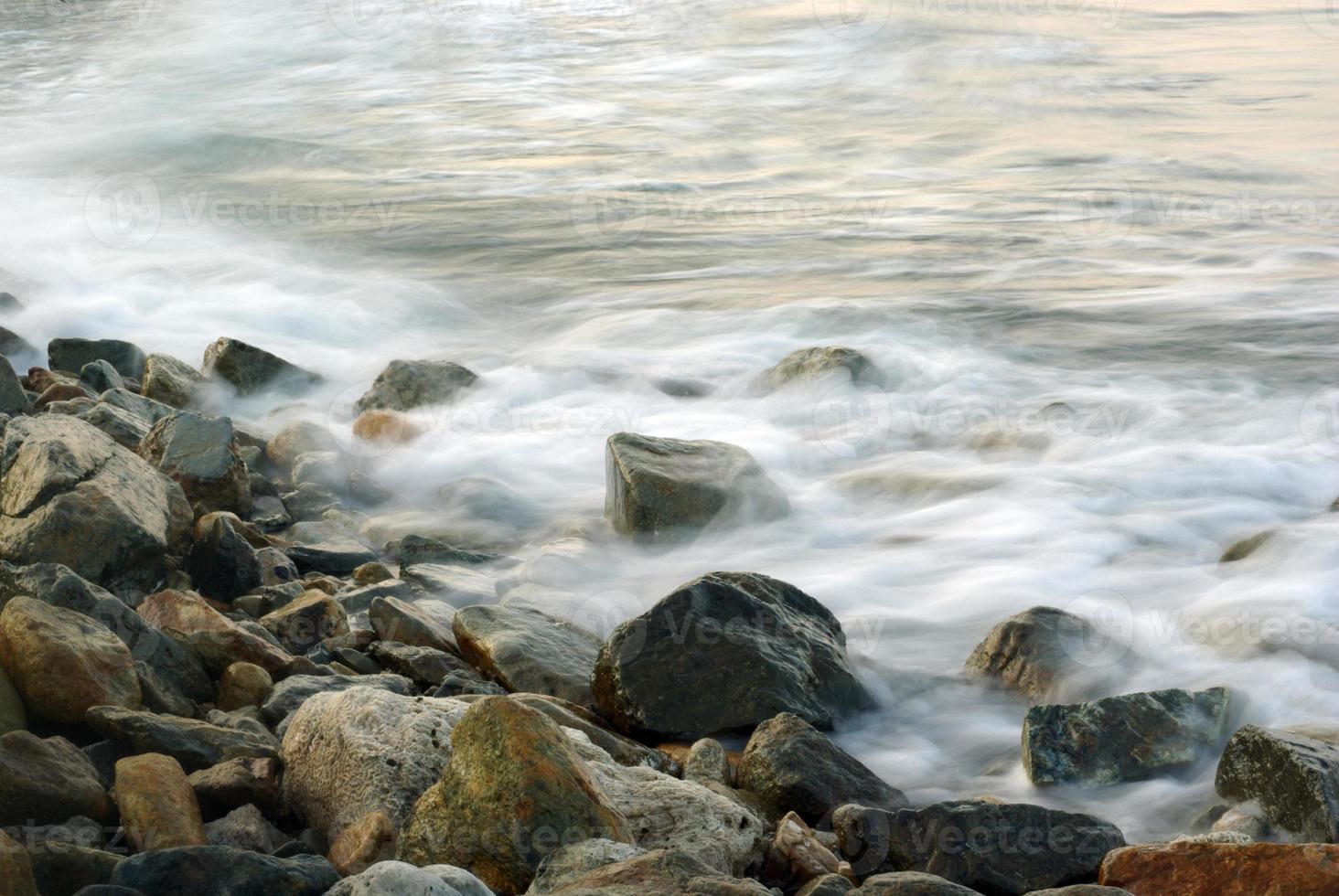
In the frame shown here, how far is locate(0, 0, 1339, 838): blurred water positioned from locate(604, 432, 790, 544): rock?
0.13 metres

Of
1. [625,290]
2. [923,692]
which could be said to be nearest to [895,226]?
[625,290]

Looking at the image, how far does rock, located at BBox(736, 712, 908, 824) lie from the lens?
9.68 ft

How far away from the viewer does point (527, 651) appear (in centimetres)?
350

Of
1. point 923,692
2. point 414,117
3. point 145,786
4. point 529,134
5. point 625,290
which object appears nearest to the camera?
point 145,786

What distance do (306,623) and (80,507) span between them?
0.68 metres

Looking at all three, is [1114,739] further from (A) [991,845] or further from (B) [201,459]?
(B) [201,459]

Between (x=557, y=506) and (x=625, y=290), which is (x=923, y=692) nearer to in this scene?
(x=557, y=506)

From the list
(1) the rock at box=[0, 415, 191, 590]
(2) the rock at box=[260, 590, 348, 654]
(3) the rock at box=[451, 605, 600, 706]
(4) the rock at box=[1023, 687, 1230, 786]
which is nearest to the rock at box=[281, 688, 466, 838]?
(3) the rock at box=[451, 605, 600, 706]

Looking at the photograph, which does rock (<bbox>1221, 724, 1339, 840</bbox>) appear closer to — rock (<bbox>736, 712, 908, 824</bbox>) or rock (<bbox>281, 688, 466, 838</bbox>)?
rock (<bbox>736, 712, 908, 824</bbox>)

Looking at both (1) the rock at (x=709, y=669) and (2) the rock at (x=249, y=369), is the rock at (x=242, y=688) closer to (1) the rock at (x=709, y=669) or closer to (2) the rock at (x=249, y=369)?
(1) the rock at (x=709, y=669)

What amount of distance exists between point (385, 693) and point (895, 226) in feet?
26.3

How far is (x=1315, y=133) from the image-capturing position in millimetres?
11914

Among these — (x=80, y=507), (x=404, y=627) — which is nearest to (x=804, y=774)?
(x=404, y=627)
